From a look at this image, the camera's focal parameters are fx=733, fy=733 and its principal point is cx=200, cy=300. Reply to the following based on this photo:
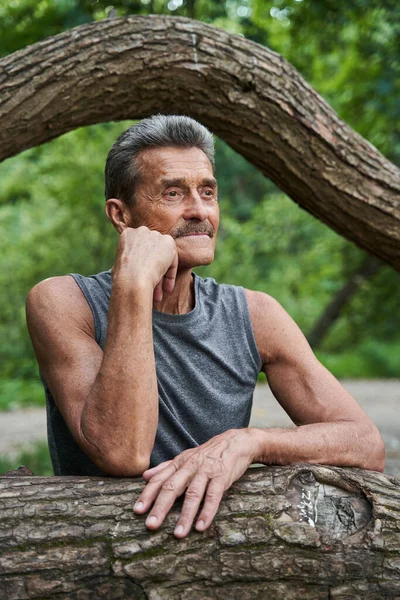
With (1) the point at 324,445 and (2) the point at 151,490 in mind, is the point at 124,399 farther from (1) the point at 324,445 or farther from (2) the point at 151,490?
(1) the point at 324,445

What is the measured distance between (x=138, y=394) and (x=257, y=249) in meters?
13.7

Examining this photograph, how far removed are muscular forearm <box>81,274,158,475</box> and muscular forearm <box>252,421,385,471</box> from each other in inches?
14.5

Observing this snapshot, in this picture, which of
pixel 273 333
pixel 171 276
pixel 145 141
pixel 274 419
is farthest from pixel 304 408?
pixel 274 419

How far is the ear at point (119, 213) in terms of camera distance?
2.95 metres

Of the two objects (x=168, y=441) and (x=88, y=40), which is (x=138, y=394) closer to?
(x=168, y=441)

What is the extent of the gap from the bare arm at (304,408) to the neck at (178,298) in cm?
27

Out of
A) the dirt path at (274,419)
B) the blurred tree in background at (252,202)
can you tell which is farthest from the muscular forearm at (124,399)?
the dirt path at (274,419)

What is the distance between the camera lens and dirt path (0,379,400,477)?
755 centimetres

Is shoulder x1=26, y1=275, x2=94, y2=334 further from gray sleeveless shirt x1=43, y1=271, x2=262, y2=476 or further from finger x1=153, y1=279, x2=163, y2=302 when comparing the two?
finger x1=153, y1=279, x2=163, y2=302

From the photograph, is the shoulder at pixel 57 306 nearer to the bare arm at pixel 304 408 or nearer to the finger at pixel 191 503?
the bare arm at pixel 304 408

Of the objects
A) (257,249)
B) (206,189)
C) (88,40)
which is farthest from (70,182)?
(206,189)

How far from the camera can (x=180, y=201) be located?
2824mm

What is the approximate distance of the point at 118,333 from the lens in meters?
2.29

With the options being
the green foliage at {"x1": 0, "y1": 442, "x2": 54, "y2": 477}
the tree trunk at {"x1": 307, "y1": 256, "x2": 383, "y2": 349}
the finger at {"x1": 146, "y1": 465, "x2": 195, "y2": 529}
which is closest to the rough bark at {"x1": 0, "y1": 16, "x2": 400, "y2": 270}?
the finger at {"x1": 146, "y1": 465, "x2": 195, "y2": 529}
